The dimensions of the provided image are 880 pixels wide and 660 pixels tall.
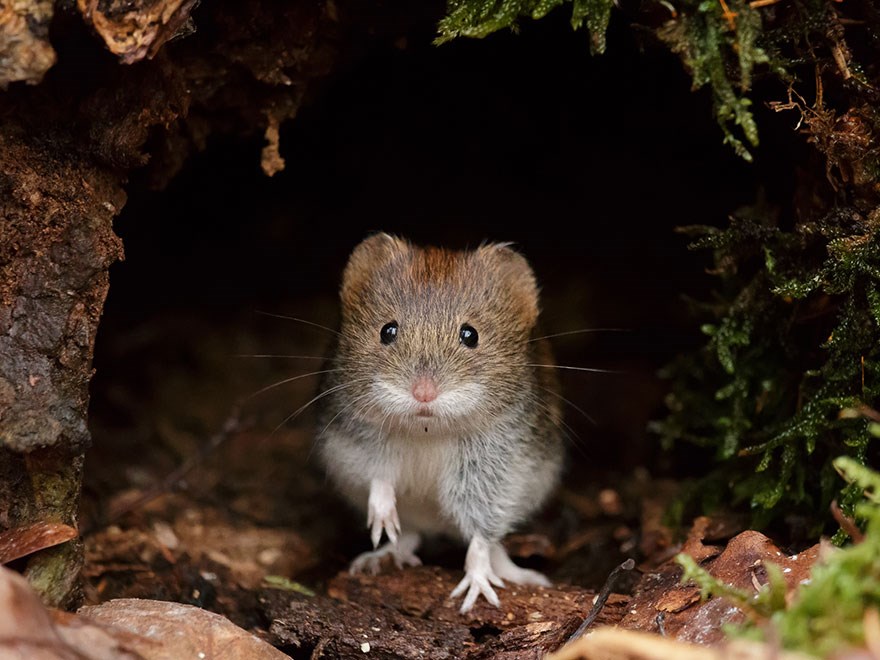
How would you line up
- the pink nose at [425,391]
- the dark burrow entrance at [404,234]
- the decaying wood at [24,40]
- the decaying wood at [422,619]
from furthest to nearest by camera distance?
1. the dark burrow entrance at [404,234]
2. the pink nose at [425,391]
3. the decaying wood at [422,619]
4. the decaying wood at [24,40]

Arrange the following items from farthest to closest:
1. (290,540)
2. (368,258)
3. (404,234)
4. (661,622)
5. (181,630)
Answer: (404,234)
(290,540)
(368,258)
(661,622)
(181,630)

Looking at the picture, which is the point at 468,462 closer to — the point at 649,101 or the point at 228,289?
the point at 649,101

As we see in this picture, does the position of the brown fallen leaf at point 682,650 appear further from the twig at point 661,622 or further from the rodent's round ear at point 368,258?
the rodent's round ear at point 368,258

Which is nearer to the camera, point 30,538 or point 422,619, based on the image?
point 30,538

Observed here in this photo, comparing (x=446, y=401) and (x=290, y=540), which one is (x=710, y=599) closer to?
(x=446, y=401)

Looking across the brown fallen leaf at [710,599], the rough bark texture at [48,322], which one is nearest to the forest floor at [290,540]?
the brown fallen leaf at [710,599]

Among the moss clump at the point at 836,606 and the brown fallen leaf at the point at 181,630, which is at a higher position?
the moss clump at the point at 836,606

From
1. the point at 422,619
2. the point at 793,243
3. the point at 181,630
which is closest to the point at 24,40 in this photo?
the point at 181,630

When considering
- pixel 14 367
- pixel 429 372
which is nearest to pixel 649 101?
pixel 429 372
